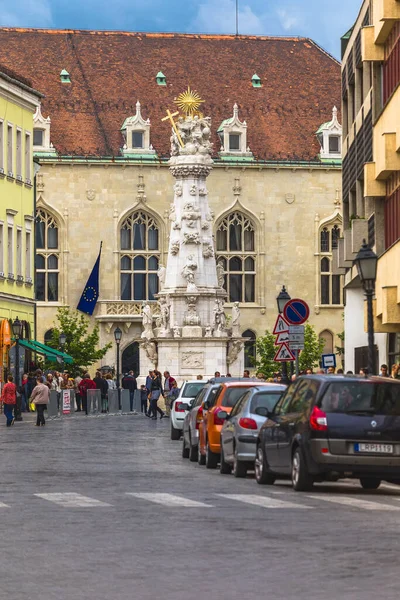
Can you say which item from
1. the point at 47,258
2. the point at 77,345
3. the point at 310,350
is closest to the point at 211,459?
the point at 77,345

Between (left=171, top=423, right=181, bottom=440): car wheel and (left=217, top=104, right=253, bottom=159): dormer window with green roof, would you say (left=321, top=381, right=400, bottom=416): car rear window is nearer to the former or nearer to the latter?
(left=171, top=423, right=181, bottom=440): car wheel

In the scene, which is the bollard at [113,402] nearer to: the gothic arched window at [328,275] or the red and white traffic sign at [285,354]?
the gothic arched window at [328,275]

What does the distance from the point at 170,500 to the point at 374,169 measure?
2466cm

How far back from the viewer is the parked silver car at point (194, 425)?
109 feet

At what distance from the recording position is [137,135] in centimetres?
10556

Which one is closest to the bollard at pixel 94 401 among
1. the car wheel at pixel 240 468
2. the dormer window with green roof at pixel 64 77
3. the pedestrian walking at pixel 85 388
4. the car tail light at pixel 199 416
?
the pedestrian walking at pixel 85 388

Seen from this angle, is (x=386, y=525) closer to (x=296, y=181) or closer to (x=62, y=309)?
(x=62, y=309)

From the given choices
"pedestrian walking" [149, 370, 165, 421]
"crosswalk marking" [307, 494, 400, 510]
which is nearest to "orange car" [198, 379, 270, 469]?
"crosswalk marking" [307, 494, 400, 510]

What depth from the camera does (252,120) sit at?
358 feet

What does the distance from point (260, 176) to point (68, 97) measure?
11.9 m

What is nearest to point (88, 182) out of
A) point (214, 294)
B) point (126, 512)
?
point (214, 294)

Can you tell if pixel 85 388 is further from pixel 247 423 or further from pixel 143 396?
pixel 247 423

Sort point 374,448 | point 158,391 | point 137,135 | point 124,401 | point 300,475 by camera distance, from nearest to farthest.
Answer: point 374,448 < point 300,475 < point 158,391 < point 124,401 < point 137,135

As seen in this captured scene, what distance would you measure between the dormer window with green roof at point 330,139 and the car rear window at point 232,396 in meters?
75.9
